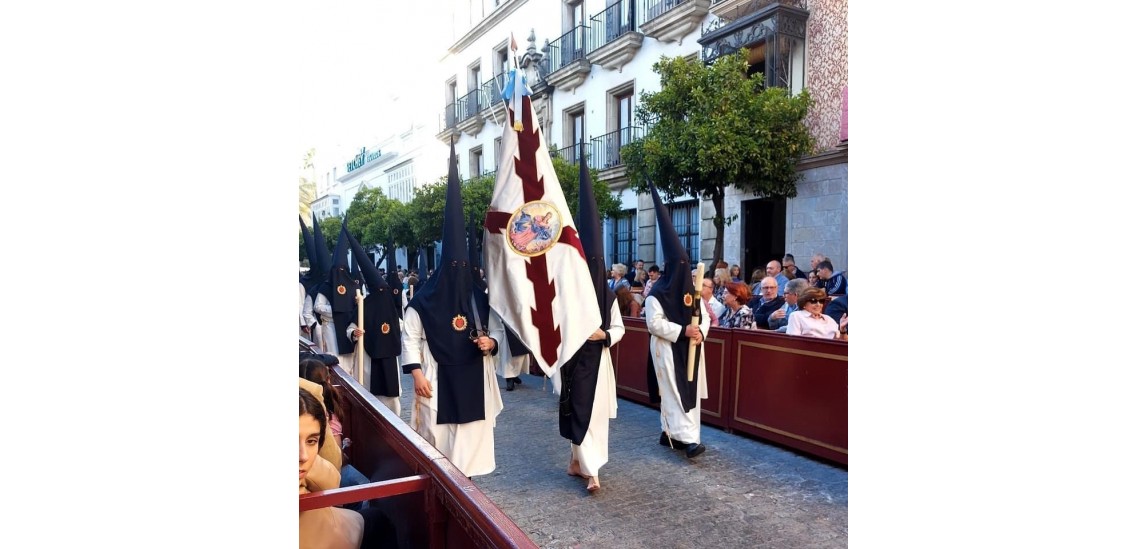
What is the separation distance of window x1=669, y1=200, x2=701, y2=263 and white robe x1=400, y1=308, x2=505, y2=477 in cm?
914

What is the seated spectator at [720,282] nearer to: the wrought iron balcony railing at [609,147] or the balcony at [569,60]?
the wrought iron balcony railing at [609,147]

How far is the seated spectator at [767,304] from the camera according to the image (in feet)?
20.1

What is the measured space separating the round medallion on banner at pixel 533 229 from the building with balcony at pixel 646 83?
8.53 feet

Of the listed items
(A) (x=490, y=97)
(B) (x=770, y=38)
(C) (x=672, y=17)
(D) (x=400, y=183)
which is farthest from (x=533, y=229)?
(D) (x=400, y=183)

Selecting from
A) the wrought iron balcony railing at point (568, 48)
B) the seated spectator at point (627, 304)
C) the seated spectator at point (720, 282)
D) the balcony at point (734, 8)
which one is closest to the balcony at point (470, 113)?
the wrought iron balcony railing at point (568, 48)

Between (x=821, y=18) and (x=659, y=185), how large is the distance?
3.43 m

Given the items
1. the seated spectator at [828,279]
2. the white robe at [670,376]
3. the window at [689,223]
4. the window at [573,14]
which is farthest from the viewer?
the window at [573,14]

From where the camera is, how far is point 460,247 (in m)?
3.82

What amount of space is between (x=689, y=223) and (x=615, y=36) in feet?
16.0

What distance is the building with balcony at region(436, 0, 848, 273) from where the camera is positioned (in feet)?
30.6

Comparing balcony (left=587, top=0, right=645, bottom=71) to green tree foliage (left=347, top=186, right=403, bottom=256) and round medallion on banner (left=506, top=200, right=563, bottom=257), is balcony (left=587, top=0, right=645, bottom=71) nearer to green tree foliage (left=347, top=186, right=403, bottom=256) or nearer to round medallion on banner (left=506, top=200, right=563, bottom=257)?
green tree foliage (left=347, top=186, right=403, bottom=256)

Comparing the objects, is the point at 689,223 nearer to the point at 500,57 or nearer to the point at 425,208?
the point at 500,57
